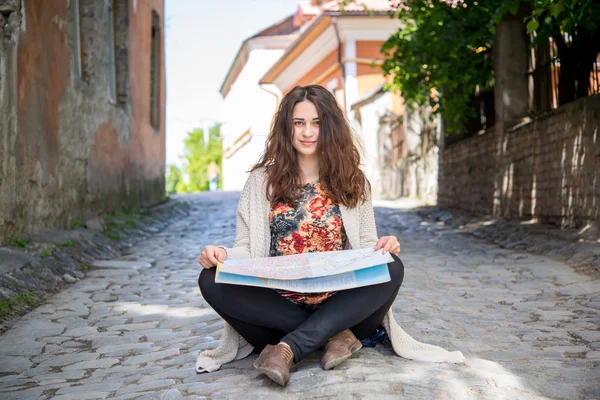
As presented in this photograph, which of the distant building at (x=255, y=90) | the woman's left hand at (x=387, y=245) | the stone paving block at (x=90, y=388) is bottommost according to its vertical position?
the stone paving block at (x=90, y=388)

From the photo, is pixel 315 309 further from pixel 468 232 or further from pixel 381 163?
pixel 381 163

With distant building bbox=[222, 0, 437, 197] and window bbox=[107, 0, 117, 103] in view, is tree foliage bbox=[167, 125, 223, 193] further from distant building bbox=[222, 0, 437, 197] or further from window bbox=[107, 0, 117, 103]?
window bbox=[107, 0, 117, 103]

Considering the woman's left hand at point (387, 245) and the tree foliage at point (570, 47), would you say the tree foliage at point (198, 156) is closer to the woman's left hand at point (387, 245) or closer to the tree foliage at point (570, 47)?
the tree foliage at point (570, 47)

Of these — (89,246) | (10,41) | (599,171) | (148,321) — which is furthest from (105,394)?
(599,171)

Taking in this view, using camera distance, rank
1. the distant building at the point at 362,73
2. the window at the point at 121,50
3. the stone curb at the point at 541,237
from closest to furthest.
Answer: the stone curb at the point at 541,237 → the window at the point at 121,50 → the distant building at the point at 362,73

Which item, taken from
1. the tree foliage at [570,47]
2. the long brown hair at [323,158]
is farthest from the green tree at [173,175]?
the long brown hair at [323,158]

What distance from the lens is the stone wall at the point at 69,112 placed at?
6.26 metres

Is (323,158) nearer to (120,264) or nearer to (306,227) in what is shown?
(306,227)

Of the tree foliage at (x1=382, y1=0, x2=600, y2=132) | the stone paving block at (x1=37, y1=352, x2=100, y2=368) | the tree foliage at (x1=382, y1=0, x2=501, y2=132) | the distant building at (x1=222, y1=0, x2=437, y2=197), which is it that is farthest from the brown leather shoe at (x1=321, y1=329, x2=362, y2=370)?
the distant building at (x1=222, y1=0, x2=437, y2=197)

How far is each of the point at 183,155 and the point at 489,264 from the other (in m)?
56.2

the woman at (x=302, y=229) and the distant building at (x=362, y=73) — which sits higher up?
the distant building at (x=362, y=73)

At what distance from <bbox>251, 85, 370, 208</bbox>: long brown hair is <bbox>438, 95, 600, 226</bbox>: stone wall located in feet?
15.1

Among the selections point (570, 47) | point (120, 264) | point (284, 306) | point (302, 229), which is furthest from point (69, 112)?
point (570, 47)

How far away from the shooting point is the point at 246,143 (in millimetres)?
37344
